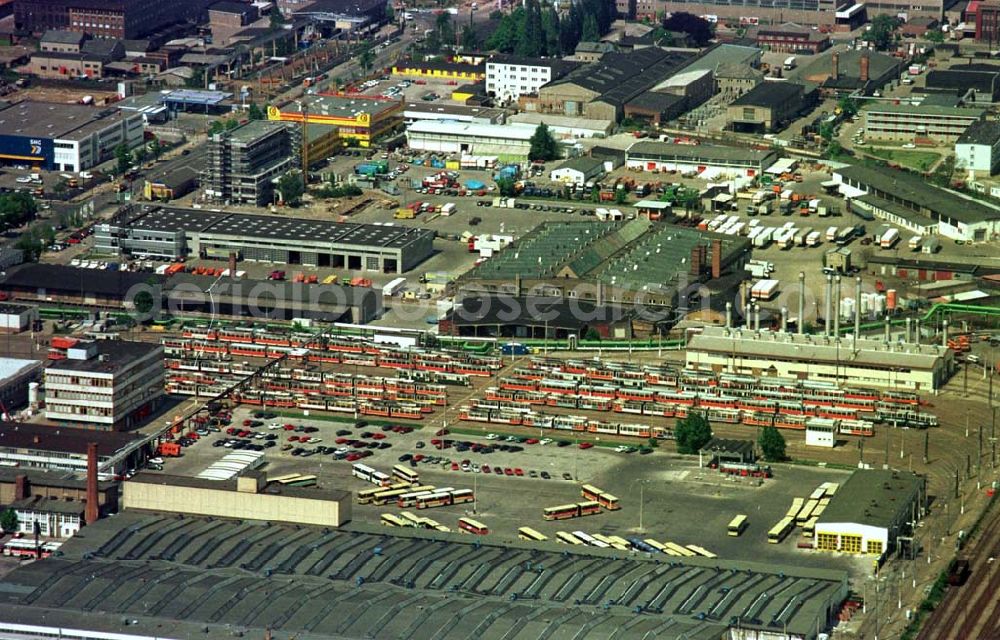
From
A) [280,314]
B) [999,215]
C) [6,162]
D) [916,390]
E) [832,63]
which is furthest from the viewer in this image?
[832,63]

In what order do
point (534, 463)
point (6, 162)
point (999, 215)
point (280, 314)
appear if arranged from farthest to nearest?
1. point (6, 162)
2. point (999, 215)
3. point (280, 314)
4. point (534, 463)

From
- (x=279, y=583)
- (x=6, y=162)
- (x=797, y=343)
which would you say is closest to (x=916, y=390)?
(x=797, y=343)

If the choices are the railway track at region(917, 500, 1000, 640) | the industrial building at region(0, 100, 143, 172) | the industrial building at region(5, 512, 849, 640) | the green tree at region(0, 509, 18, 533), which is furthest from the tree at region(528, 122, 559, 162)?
the green tree at region(0, 509, 18, 533)

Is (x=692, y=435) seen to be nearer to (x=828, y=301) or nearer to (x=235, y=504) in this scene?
(x=828, y=301)

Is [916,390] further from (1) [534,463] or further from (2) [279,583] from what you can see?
(2) [279,583]

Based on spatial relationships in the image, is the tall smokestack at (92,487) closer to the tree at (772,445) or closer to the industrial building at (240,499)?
the industrial building at (240,499)

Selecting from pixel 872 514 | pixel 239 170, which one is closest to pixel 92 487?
pixel 872 514

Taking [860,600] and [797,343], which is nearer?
[860,600]
